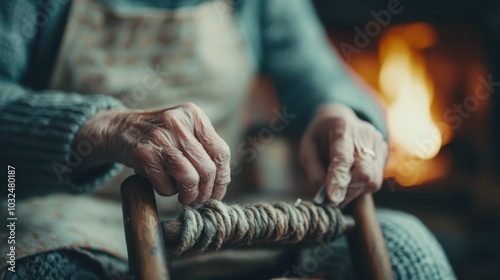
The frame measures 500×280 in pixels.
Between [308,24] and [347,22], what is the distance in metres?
0.61

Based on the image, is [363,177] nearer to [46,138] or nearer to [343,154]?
[343,154]

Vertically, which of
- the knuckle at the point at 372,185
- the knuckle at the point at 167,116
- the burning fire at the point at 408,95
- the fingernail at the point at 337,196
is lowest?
the burning fire at the point at 408,95

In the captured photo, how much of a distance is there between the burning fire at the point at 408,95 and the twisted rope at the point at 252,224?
101 centimetres

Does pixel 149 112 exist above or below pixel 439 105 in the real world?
above

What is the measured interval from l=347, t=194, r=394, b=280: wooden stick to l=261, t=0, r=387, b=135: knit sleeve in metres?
0.26

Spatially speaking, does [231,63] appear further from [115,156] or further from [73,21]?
[115,156]

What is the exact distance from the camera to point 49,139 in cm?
50

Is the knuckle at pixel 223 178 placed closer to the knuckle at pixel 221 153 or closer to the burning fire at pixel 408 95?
the knuckle at pixel 221 153

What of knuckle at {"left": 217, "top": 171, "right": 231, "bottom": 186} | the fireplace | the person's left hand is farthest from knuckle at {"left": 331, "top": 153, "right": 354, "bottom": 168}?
the fireplace

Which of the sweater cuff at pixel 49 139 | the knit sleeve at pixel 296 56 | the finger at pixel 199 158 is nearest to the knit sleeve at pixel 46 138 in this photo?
the sweater cuff at pixel 49 139

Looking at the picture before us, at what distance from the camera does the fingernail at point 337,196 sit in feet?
1.76

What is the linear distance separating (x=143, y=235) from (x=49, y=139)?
0.15 m

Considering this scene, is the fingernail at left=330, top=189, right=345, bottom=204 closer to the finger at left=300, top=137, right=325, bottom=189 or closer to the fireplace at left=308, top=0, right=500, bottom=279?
the finger at left=300, top=137, right=325, bottom=189

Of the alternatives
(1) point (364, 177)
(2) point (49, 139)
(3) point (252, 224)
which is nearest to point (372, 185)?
(1) point (364, 177)
